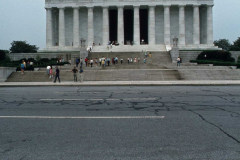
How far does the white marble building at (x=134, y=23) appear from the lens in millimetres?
64688

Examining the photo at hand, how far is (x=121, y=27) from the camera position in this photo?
214 ft

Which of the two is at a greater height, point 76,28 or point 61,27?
point 61,27

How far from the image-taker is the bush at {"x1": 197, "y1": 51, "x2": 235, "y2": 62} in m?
50.3

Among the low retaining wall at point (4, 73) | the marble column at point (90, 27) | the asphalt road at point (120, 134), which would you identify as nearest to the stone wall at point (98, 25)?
the marble column at point (90, 27)

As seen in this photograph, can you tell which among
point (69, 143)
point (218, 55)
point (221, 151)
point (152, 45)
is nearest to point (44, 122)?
point (69, 143)

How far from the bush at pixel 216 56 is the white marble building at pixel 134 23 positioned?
11478 millimetres

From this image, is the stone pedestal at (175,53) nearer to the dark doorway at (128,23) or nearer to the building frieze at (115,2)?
the building frieze at (115,2)

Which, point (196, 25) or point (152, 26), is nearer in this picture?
point (152, 26)

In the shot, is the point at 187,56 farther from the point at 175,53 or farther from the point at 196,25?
the point at 196,25

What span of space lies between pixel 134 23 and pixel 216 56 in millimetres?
21332

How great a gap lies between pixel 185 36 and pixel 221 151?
65.9 metres

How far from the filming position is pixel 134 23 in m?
64.9

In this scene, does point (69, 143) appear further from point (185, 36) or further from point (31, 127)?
point (185, 36)

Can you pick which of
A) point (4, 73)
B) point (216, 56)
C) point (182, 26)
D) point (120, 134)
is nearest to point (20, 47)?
point (182, 26)
